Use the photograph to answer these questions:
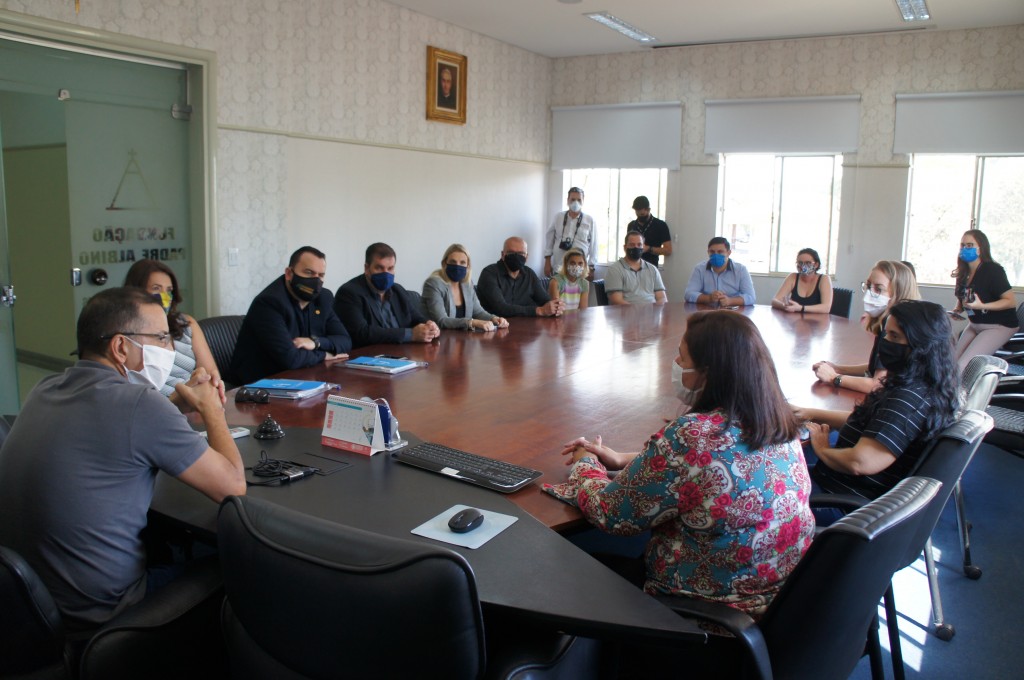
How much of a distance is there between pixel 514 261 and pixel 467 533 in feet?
13.2

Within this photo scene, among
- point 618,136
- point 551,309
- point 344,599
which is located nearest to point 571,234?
point 618,136

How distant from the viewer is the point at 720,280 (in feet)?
20.8

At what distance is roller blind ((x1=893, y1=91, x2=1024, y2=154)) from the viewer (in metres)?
7.12

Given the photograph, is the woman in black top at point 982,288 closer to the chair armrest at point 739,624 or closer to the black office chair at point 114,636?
the chair armrest at point 739,624

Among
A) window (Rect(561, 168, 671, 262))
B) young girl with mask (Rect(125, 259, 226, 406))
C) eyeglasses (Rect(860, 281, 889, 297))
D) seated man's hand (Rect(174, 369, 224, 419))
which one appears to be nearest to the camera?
seated man's hand (Rect(174, 369, 224, 419))

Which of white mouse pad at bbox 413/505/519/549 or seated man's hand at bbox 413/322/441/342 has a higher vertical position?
seated man's hand at bbox 413/322/441/342

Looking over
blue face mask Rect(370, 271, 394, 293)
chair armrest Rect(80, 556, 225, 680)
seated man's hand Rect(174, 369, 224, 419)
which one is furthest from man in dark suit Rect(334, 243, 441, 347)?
chair armrest Rect(80, 556, 225, 680)

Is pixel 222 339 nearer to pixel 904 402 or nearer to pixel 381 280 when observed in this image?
pixel 381 280

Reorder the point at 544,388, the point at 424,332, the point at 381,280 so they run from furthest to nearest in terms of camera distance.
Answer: the point at 381,280, the point at 424,332, the point at 544,388

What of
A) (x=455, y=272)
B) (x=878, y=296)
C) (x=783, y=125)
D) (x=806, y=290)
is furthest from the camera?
(x=783, y=125)

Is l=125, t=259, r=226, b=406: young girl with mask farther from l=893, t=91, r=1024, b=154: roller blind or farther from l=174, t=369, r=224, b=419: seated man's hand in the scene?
l=893, t=91, r=1024, b=154: roller blind

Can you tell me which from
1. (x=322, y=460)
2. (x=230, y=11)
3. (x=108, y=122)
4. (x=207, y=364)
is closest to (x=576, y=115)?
(x=230, y=11)

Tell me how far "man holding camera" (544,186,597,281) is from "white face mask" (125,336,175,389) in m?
6.62

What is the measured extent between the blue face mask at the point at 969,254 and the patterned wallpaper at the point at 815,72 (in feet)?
6.61
